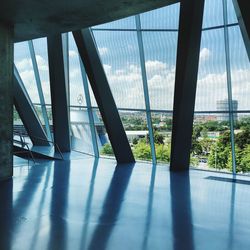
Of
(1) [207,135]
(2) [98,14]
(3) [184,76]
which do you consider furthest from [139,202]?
(1) [207,135]

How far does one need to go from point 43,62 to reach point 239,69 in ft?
37.4

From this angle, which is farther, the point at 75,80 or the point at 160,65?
the point at 75,80

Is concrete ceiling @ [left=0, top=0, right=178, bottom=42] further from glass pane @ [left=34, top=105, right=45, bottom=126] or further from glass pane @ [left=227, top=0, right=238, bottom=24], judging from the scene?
glass pane @ [left=34, top=105, right=45, bottom=126]

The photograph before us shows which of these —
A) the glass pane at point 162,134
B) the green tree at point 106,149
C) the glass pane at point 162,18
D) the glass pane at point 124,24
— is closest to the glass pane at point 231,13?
the glass pane at point 162,18

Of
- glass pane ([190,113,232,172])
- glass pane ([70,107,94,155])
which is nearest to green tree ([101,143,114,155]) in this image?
glass pane ([70,107,94,155])

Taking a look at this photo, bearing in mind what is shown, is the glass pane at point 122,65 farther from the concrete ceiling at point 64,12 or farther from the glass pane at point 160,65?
the concrete ceiling at point 64,12

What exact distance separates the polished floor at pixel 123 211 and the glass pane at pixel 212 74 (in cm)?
305

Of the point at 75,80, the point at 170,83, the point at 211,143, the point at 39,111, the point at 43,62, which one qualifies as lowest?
the point at 211,143

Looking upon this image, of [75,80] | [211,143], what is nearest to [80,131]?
[75,80]

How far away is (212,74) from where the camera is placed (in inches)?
448

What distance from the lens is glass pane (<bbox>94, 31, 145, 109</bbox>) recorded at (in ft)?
41.3

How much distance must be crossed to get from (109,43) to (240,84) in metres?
6.08

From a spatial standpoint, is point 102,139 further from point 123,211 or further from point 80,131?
point 123,211

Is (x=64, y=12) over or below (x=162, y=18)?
below
